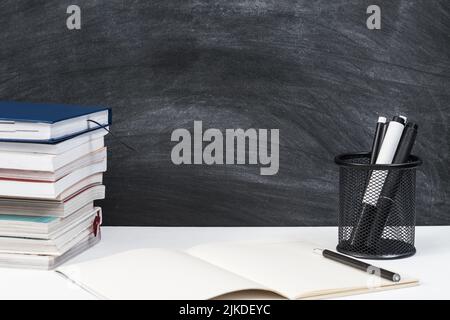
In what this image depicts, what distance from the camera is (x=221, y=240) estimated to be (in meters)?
1.27

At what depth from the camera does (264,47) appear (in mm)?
1331

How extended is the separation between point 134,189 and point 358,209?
40 cm

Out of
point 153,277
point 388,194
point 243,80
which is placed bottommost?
point 153,277

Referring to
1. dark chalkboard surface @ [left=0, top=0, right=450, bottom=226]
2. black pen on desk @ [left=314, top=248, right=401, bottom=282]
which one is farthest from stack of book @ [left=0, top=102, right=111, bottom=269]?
black pen on desk @ [left=314, top=248, right=401, bottom=282]

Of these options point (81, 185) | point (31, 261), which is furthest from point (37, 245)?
point (81, 185)

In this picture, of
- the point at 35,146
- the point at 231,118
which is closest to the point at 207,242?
the point at 231,118

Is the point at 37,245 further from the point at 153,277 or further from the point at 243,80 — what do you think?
the point at 243,80

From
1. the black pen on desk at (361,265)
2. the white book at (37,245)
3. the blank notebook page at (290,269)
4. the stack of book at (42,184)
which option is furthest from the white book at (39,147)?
the black pen on desk at (361,265)

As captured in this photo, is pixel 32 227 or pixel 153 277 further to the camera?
pixel 32 227

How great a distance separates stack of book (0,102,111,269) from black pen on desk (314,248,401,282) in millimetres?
364

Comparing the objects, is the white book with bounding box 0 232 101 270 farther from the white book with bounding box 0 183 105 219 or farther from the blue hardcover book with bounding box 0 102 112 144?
the blue hardcover book with bounding box 0 102 112 144

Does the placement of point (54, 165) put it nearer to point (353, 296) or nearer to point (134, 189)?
point (134, 189)

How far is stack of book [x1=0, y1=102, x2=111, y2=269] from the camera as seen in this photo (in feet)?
3.53

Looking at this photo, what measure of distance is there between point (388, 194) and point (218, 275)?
30 centimetres
